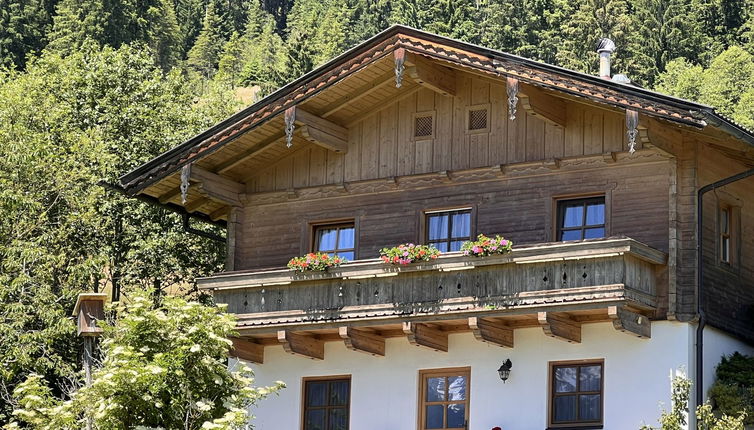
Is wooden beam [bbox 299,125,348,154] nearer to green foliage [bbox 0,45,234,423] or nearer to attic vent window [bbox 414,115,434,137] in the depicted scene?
attic vent window [bbox 414,115,434,137]

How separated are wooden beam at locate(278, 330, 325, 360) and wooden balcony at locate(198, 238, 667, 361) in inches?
0.9

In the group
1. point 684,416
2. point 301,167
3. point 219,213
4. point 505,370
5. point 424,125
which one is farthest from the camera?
point 219,213

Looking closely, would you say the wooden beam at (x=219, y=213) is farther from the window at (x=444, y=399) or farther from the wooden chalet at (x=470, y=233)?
the window at (x=444, y=399)

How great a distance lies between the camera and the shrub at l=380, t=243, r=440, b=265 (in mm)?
26156

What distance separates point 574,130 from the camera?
2712cm

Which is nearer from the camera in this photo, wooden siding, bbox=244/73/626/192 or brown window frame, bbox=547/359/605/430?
brown window frame, bbox=547/359/605/430

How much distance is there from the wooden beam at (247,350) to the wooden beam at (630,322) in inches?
309

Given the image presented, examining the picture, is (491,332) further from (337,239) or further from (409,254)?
(337,239)

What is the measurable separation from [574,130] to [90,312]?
395 inches

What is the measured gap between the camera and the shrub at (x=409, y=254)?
1030 inches

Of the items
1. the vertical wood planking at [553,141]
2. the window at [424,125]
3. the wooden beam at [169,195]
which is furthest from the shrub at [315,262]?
the vertical wood planking at [553,141]

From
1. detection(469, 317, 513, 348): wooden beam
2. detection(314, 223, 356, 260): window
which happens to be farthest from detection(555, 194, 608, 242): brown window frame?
detection(314, 223, 356, 260): window

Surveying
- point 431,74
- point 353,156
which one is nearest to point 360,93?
point 353,156

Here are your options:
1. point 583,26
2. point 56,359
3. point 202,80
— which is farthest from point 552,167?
point 202,80
